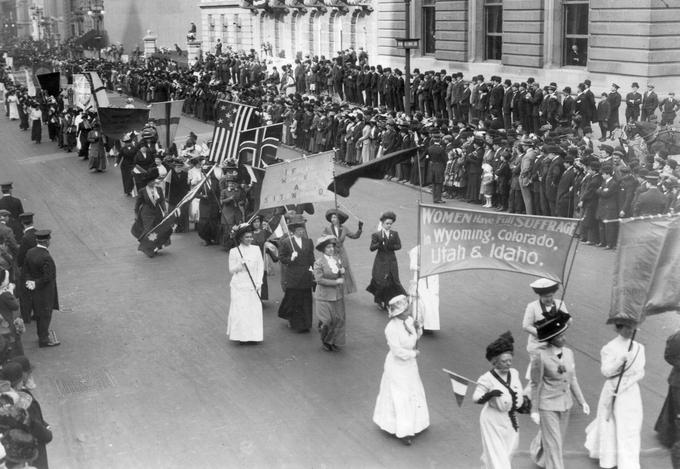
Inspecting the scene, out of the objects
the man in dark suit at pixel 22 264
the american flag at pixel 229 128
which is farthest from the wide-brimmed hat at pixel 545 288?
the american flag at pixel 229 128

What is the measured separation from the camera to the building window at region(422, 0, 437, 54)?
37688 millimetres

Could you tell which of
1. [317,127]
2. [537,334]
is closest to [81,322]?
[537,334]

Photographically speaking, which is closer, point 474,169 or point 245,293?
point 245,293

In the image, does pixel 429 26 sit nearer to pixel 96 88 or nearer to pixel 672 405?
pixel 96 88

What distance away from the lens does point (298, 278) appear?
41.3 ft

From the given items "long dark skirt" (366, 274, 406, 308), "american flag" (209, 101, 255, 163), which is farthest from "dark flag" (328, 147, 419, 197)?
"american flag" (209, 101, 255, 163)

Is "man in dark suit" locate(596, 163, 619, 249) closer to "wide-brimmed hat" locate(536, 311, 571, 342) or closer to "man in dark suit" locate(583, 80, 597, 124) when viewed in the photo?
"wide-brimmed hat" locate(536, 311, 571, 342)

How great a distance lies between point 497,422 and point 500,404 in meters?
0.18

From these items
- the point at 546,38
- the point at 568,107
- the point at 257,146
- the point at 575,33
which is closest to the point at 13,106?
the point at 546,38

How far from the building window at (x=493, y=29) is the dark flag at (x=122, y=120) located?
14.4 metres

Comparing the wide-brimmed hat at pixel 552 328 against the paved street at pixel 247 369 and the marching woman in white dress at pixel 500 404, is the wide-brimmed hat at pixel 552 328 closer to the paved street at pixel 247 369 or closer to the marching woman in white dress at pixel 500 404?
the marching woman in white dress at pixel 500 404

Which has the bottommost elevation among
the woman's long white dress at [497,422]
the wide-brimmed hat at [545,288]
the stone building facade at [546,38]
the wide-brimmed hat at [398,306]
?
the woman's long white dress at [497,422]

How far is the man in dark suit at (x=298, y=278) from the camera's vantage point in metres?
12.6

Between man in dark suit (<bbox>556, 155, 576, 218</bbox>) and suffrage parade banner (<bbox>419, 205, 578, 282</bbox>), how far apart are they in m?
8.11
